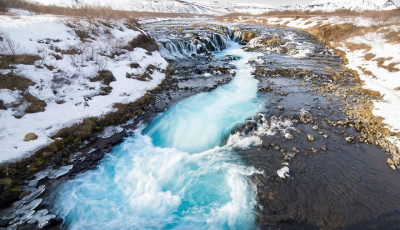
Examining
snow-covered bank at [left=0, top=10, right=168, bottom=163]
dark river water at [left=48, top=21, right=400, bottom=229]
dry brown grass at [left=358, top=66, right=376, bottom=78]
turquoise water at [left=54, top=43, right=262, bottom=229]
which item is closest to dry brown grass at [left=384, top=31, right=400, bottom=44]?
dry brown grass at [left=358, top=66, right=376, bottom=78]

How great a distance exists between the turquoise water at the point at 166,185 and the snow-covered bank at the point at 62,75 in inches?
124

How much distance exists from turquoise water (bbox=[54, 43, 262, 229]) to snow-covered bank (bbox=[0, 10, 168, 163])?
3153mm

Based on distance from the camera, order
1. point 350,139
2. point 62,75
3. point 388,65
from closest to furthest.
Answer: point 350,139 < point 62,75 < point 388,65

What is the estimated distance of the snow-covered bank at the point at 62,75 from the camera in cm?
912

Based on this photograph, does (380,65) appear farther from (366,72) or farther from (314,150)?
(314,150)

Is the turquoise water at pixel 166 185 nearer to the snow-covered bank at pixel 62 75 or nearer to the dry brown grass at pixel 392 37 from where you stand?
the snow-covered bank at pixel 62 75

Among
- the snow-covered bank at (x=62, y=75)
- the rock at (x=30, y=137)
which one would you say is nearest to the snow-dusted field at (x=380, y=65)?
the snow-covered bank at (x=62, y=75)

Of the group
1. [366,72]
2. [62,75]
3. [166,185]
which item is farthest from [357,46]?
[62,75]

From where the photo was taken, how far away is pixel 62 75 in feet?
41.3

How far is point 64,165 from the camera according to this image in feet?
27.3

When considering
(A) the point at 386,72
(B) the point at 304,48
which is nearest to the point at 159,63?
(A) the point at 386,72

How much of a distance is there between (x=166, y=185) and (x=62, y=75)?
10693mm

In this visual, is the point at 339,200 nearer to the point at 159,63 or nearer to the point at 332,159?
the point at 332,159

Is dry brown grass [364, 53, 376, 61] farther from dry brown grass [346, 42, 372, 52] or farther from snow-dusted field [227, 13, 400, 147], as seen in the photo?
dry brown grass [346, 42, 372, 52]
